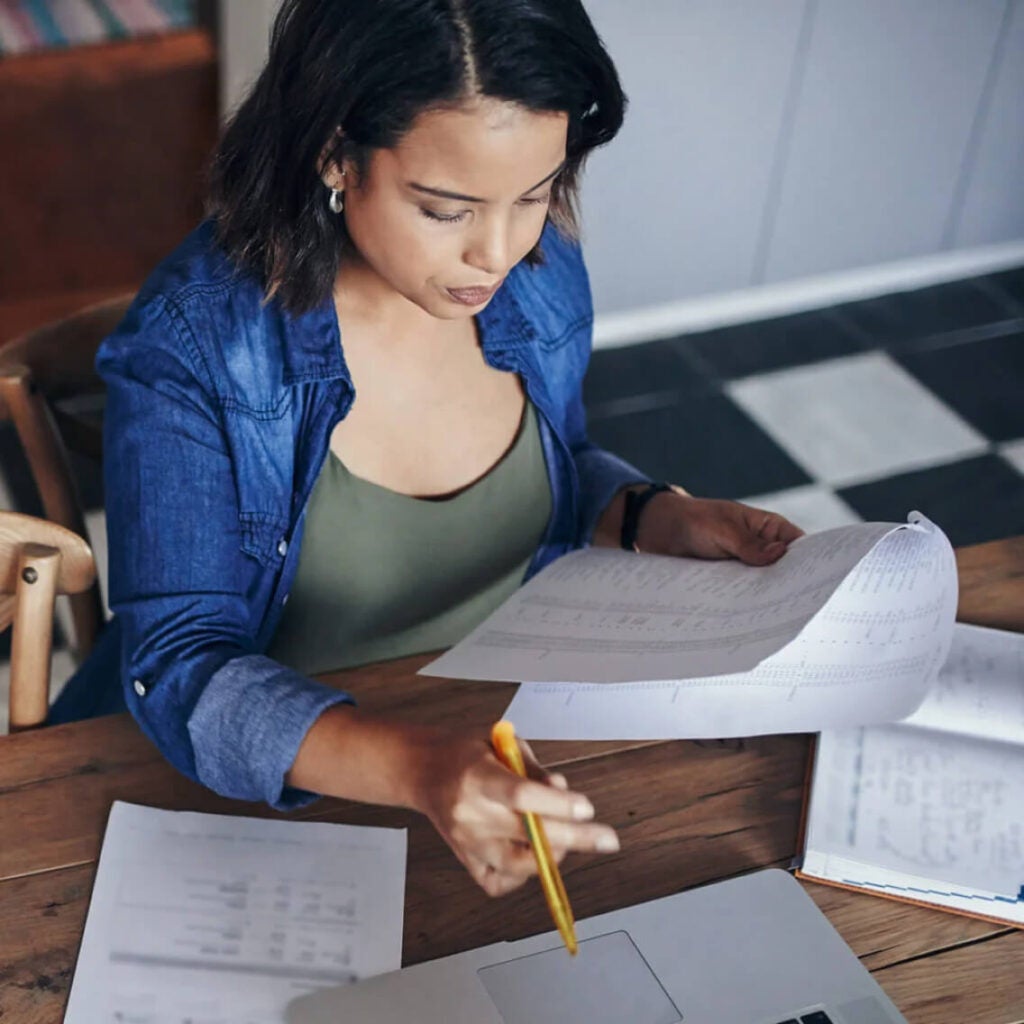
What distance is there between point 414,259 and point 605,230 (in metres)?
1.95

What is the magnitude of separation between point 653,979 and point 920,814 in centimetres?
27

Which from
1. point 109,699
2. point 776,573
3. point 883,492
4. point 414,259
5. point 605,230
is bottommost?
point 883,492

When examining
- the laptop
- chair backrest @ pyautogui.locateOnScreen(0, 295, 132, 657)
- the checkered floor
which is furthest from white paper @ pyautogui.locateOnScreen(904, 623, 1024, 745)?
the checkered floor

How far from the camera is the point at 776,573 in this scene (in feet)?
3.82

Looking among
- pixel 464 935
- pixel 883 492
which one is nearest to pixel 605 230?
pixel 883 492

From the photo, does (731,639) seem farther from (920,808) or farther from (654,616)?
(920,808)

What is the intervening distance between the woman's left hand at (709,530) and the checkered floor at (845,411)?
1314 mm

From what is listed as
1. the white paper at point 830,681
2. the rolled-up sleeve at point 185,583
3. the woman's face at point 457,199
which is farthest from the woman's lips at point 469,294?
the white paper at point 830,681

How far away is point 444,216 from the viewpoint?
1.09m

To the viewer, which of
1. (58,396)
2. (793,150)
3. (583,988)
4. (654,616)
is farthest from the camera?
(793,150)

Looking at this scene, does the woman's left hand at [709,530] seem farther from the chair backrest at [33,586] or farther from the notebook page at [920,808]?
the chair backrest at [33,586]

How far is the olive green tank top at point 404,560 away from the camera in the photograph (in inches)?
52.1

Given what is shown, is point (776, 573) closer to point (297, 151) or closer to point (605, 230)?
point (297, 151)

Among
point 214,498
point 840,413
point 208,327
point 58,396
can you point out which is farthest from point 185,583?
point 840,413
